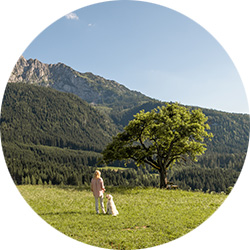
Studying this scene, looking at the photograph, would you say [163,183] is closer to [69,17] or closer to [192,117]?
[192,117]

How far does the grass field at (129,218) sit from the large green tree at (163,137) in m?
7.79

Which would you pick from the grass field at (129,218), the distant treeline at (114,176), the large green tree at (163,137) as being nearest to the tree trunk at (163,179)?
the large green tree at (163,137)

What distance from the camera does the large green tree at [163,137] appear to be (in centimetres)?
2788

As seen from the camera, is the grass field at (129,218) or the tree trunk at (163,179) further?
the tree trunk at (163,179)

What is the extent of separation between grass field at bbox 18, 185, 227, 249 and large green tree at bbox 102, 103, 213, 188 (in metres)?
7.79

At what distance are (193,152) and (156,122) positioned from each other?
574 centimetres

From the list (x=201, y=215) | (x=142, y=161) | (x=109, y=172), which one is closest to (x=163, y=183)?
(x=142, y=161)

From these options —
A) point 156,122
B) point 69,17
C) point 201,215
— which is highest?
point 69,17

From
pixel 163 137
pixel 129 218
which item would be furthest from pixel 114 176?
pixel 129 218

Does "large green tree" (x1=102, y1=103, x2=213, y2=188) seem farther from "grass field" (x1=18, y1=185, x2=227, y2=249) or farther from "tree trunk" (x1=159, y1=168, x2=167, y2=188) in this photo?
"grass field" (x1=18, y1=185, x2=227, y2=249)

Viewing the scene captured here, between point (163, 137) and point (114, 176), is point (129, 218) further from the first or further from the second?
point (114, 176)

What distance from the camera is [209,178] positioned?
175875 millimetres

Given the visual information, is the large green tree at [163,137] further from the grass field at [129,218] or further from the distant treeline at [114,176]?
the distant treeline at [114,176]

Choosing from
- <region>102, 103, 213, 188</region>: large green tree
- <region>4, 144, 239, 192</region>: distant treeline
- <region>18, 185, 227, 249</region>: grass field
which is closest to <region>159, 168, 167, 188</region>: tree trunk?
<region>102, 103, 213, 188</region>: large green tree
